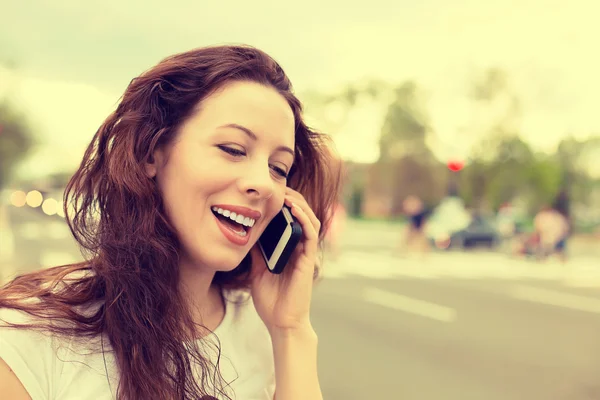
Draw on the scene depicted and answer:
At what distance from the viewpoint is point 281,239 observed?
1.80 meters

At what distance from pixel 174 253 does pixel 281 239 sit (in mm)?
343

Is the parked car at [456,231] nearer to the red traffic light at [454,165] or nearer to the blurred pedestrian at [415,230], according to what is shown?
the blurred pedestrian at [415,230]

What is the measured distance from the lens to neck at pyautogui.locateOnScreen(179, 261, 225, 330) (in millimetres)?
1654

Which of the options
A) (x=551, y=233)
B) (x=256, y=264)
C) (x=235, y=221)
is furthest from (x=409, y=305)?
(x=551, y=233)

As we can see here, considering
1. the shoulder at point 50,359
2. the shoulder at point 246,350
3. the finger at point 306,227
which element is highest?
the finger at point 306,227

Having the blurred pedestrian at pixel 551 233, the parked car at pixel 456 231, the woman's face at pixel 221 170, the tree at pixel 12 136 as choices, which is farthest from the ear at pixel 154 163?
the tree at pixel 12 136

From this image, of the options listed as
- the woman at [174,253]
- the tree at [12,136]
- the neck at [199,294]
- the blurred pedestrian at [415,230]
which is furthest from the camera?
the tree at [12,136]

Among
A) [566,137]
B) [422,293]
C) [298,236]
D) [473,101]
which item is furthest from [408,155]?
[298,236]

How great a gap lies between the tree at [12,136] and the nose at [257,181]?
42.9m

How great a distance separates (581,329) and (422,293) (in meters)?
2.90

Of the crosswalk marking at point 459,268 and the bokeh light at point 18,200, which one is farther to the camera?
the bokeh light at point 18,200

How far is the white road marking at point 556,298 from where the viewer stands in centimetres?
984

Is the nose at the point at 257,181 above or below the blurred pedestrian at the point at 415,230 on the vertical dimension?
above

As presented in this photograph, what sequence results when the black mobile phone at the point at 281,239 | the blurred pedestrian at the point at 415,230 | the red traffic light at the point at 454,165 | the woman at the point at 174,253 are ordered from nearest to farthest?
the woman at the point at 174,253 < the black mobile phone at the point at 281,239 < the blurred pedestrian at the point at 415,230 < the red traffic light at the point at 454,165
